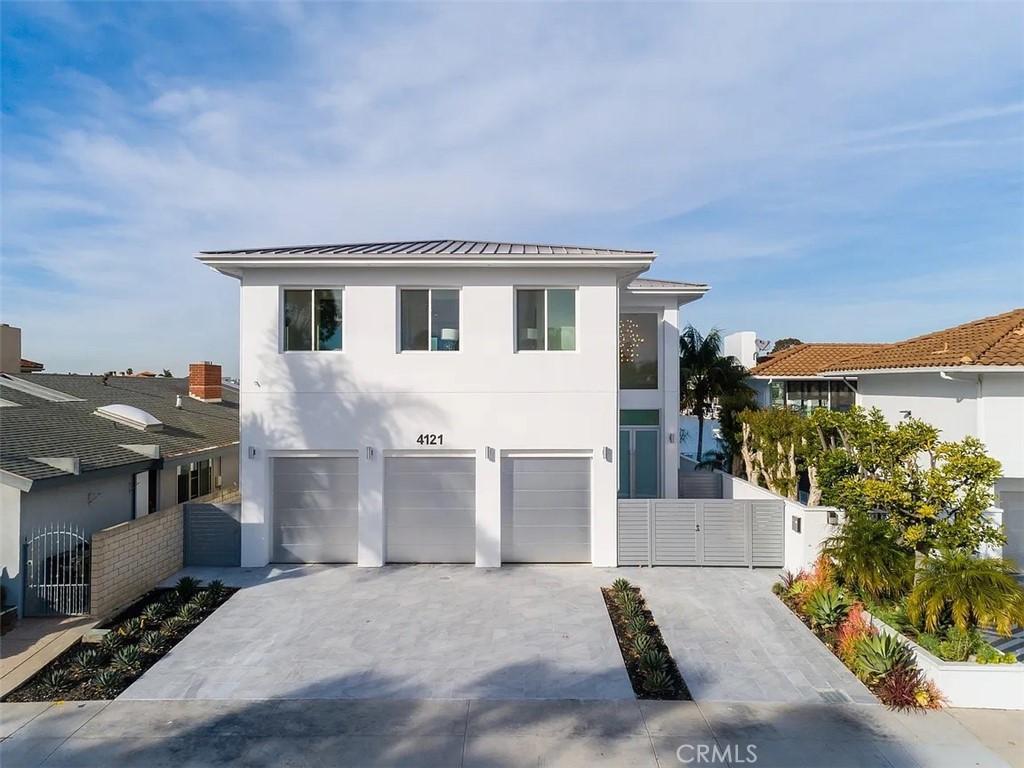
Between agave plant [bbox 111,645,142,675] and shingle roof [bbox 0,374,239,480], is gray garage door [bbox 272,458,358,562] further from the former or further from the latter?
agave plant [bbox 111,645,142,675]

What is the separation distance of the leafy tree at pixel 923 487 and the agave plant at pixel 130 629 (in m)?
11.7

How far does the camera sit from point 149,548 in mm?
10211

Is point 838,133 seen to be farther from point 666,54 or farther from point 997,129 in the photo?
point 666,54

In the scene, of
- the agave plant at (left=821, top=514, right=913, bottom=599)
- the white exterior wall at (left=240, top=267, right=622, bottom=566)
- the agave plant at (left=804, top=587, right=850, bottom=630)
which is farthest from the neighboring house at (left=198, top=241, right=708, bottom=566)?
the agave plant at (left=821, top=514, right=913, bottom=599)

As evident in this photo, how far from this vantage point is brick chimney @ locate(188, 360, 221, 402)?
818 inches

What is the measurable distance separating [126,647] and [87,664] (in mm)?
468

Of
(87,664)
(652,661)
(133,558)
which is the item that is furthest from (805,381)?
(87,664)

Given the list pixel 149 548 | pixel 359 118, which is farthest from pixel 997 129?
pixel 149 548

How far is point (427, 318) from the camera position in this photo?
11.7 meters

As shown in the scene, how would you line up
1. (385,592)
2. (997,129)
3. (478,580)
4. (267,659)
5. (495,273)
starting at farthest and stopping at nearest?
(997,129), (495,273), (478,580), (385,592), (267,659)

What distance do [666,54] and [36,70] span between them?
1364 cm

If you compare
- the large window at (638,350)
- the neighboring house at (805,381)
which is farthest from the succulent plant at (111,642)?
the neighboring house at (805,381)

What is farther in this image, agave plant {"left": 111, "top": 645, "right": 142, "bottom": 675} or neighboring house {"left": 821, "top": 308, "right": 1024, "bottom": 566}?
neighboring house {"left": 821, "top": 308, "right": 1024, "bottom": 566}

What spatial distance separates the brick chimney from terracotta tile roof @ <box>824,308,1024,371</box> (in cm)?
2200
